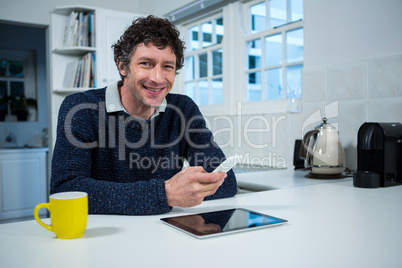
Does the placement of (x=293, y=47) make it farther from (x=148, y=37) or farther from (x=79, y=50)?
(x=79, y=50)

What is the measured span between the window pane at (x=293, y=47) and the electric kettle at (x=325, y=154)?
854 millimetres

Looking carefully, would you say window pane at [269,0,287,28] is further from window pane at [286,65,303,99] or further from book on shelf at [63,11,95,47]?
book on shelf at [63,11,95,47]

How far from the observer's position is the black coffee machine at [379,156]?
1418 mm

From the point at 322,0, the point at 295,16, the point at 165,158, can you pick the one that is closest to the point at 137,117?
the point at 165,158

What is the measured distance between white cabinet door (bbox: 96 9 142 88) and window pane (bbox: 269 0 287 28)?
49.0 inches

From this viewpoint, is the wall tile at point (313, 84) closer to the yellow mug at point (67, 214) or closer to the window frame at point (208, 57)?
the window frame at point (208, 57)

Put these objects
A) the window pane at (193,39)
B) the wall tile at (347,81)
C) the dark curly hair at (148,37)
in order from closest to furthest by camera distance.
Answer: the dark curly hair at (148,37) < the wall tile at (347,81) < the window pane at (193,39)

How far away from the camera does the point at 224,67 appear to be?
113 inches

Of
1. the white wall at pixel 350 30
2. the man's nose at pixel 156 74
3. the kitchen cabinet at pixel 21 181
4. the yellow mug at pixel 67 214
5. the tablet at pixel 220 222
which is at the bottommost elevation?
the kitchen cabinet at pixel 21 181

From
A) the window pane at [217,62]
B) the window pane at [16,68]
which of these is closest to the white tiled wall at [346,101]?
the window pane at [217,62]

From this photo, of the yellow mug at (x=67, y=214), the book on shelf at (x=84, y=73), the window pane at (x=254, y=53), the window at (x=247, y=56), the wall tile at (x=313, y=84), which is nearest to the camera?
the yellow mug at (x=67, y=214)

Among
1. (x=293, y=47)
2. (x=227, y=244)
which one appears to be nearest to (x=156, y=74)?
(x=227, y=244)

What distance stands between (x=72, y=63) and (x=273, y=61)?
70.1 inches

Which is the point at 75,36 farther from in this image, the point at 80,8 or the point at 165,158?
the point at 165,158
